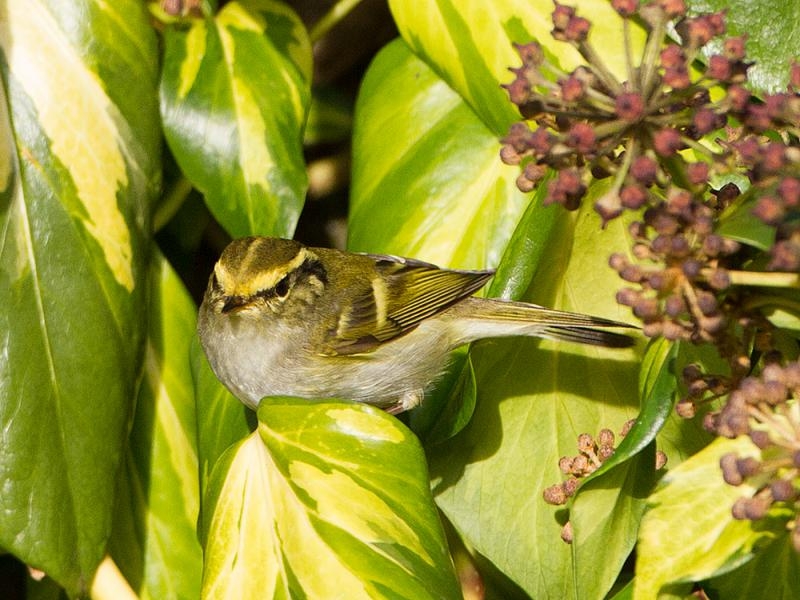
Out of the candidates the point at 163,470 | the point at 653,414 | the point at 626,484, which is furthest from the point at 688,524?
the point at 163,470

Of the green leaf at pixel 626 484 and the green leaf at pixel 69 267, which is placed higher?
the green leaf at pixel 69 267

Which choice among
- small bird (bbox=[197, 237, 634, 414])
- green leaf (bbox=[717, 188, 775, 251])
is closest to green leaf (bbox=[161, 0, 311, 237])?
small bird (bbox=[197, 237, 634, 414])

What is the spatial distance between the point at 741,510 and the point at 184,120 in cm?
117

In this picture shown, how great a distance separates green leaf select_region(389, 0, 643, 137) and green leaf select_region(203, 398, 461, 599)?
0.59 metres

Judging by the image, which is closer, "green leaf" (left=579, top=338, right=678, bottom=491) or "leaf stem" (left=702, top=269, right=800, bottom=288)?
"leaf stem" (left=702, top=269, right=800, bottom=288)

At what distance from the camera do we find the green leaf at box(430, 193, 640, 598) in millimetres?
1612

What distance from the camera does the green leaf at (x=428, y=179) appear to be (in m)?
1.76

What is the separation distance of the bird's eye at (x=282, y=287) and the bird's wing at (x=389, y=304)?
111mm

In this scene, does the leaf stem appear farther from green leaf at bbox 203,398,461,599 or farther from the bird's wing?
the bird's wing

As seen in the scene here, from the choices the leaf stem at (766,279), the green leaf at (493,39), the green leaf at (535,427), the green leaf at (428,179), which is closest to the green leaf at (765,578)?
the green leaf at (535,427)

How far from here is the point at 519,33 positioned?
168cm

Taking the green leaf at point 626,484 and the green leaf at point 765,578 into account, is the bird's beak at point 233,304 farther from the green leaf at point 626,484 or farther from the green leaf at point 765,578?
the green leaf at point 765,578

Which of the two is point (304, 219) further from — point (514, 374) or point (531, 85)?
point (531, 85)

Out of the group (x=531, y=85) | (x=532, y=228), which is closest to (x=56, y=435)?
(x=532, y=228)
